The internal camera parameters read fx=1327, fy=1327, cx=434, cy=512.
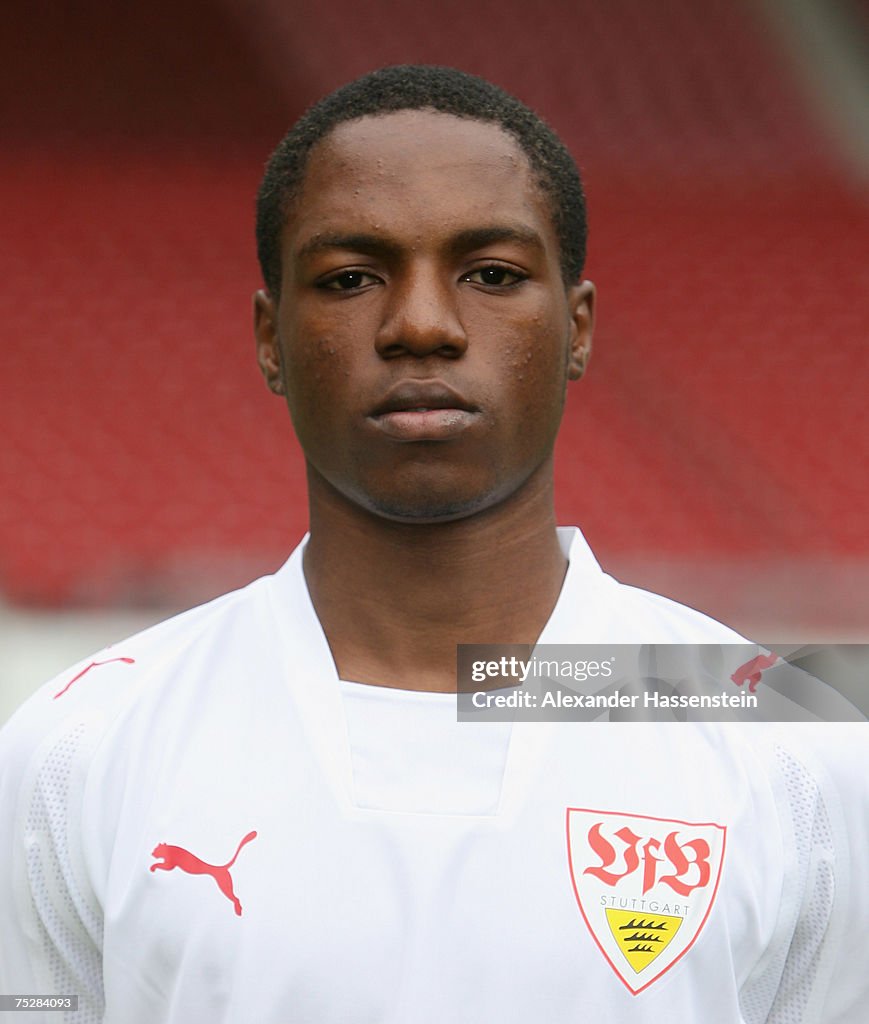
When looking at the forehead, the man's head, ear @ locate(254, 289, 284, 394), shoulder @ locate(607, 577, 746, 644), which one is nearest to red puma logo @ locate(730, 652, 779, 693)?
shoulder @ locate(607, 577, 746, 644)

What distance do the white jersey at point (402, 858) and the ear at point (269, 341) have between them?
37cm

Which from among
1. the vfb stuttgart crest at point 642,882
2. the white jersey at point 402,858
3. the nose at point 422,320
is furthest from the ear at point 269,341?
the vfb stuttgart crest at point 642,882

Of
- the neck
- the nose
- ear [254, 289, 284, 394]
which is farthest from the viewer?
ear [254, 289, 284, 394]

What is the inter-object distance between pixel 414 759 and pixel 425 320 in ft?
1.78

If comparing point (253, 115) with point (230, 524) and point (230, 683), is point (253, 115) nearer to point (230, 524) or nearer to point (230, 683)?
point (230, 524)

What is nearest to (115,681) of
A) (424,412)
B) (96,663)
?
(96,663)

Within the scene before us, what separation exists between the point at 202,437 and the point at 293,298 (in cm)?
527

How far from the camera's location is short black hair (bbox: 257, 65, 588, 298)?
69.6 inches

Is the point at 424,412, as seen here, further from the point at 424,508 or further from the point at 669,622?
the point at 669,622

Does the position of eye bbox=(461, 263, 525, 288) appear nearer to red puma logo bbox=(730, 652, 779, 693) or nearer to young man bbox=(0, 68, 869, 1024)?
young man bbox=(0, 68, 869, 1024)

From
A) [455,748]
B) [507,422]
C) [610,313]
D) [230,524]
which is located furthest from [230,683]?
[610,313]

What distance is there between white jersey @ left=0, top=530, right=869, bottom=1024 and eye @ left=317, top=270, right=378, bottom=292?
459 millimetres

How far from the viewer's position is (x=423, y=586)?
1.78 m

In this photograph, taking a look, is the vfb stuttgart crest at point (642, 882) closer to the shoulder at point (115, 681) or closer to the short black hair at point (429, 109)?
the shoulder at point (115, 681)
